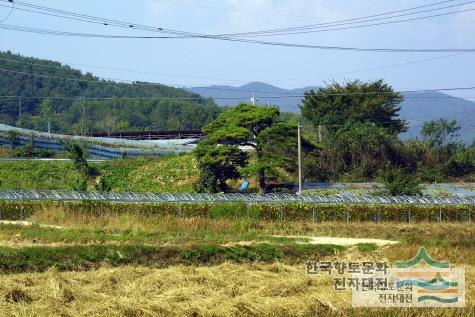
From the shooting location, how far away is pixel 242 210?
2814 cm

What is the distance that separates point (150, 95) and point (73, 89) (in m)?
18.0

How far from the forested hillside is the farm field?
193ft

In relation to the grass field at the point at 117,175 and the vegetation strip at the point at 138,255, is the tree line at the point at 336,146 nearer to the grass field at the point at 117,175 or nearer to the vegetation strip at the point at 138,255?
the grass field at the point at 117,175

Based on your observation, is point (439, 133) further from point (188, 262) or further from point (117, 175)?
point (188, 262)

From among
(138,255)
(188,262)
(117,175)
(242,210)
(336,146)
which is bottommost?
(188,262)

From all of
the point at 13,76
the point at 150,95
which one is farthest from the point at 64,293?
the point at 150,95

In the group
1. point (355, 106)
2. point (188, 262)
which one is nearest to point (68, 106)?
point (355, 106)

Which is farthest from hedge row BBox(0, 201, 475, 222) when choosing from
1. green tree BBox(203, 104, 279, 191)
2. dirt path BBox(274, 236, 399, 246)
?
green tree BBox(203, 104, 279, 191)

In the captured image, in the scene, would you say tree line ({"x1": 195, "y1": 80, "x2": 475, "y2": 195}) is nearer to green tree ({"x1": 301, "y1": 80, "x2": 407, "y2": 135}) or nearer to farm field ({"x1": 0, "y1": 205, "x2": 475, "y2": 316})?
green tree ({"x1": 301, "y1": 80, "x2": 407, "y2": 135})

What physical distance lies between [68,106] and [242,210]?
77598 millimetres

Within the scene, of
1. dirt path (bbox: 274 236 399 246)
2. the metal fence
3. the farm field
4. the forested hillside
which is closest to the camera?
the farm field

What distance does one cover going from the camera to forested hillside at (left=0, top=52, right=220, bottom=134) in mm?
86688

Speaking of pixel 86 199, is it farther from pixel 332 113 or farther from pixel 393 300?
pixel 332 113

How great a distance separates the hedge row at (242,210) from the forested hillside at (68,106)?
5620 cm
